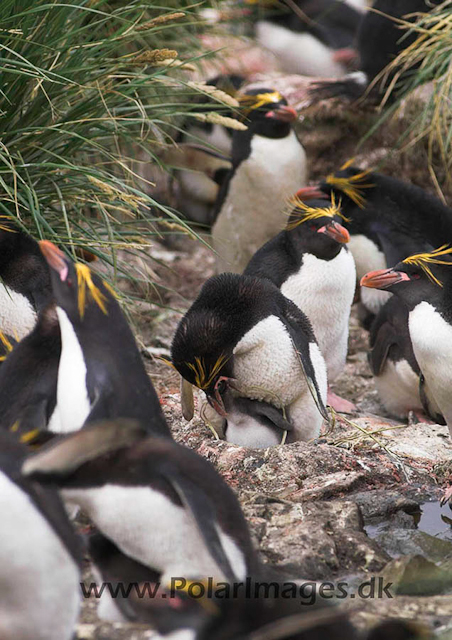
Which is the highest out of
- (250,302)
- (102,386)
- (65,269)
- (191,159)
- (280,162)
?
(65,269)

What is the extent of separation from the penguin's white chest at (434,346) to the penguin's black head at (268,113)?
2.71 meters

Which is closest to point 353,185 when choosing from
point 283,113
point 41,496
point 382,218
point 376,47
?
point 382,218

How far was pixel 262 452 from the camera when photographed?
416 centimetres

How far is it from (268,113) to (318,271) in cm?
189

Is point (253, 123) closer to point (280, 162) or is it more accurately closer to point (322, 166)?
point (280, 162)

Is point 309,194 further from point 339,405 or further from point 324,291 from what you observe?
point 339,405

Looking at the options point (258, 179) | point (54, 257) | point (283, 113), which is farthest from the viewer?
point (258, 179)

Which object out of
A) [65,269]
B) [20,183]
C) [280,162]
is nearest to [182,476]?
[65,269]

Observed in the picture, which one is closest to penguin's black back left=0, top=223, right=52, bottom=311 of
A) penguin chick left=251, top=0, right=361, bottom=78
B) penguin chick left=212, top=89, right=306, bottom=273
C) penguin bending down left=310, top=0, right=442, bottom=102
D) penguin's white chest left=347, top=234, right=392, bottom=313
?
penguin chick left=212, top=89, right=306, bottom=273

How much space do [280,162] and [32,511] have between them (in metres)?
4.74

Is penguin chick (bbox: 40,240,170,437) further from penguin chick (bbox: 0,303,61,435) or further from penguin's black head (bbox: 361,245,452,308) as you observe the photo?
penguin's black head (bbox: 361,245,452,308)

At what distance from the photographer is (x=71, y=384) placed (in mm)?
3141

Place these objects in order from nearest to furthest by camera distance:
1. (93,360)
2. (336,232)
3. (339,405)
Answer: (93,360), (336,232), (339,405)

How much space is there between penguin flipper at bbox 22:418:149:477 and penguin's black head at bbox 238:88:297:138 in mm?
4513
